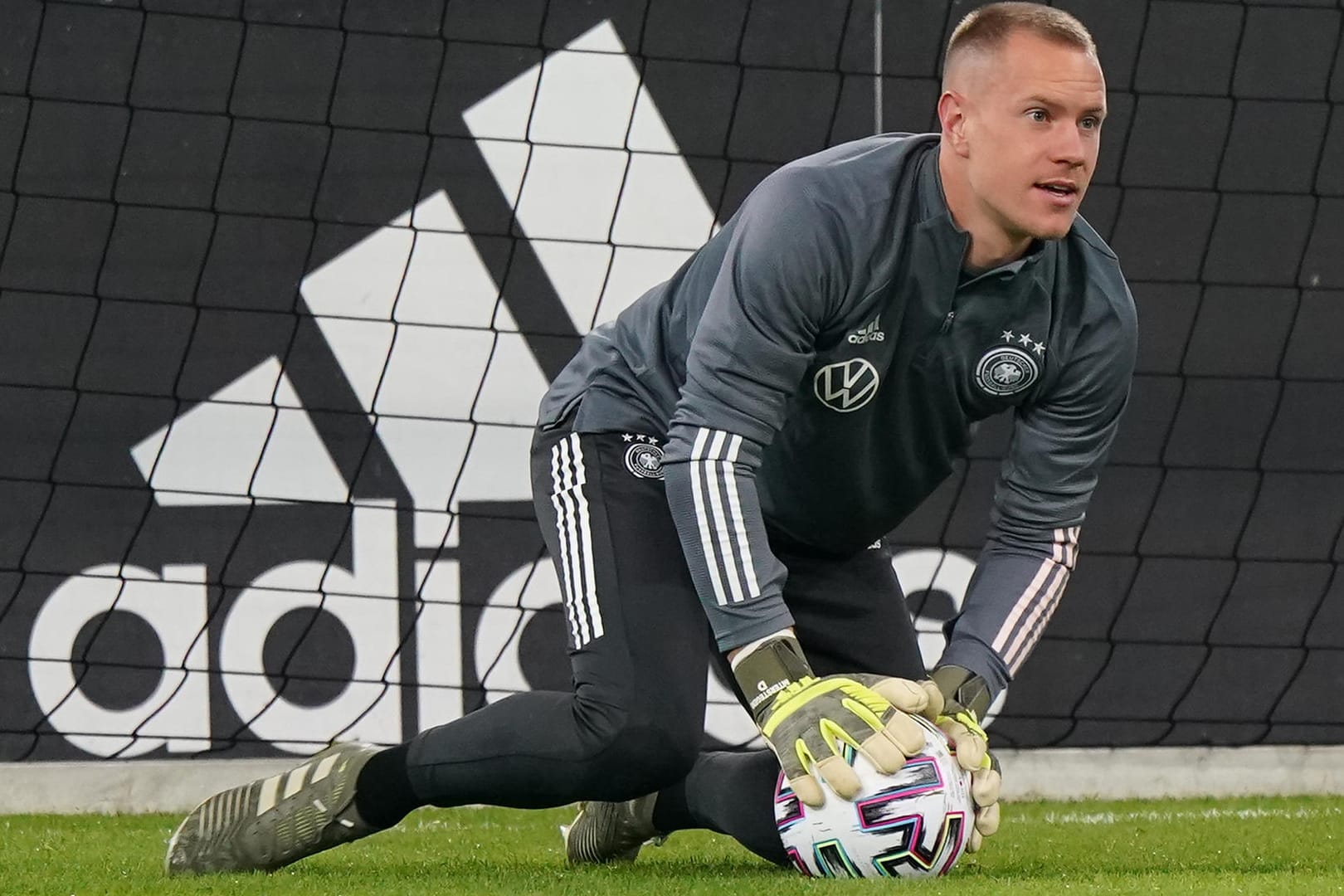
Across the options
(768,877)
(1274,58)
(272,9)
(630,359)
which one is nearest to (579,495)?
(630,359)

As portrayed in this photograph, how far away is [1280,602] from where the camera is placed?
12.6ft

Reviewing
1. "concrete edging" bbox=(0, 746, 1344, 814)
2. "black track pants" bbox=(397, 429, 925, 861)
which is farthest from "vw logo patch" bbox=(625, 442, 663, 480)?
"concrete edging" bbox=(0, 746, 1344, 814)

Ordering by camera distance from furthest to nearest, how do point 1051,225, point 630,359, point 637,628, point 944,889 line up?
point 630,359 < point 637,628 < point 1051,225 < point 944,889

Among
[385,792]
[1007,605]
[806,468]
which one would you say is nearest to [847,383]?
[806,468]

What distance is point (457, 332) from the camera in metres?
3.76

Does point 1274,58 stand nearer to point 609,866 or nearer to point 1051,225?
point 1051,225

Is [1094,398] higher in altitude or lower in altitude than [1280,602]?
higher

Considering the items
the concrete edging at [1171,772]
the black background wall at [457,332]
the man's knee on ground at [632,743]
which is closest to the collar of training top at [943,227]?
the man's knee on ground at [632,743]

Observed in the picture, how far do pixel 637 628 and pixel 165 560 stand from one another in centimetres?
177

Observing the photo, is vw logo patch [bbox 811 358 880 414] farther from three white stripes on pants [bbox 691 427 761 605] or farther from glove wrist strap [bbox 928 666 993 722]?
glove wrist strap [bbox 928 666 993 722]

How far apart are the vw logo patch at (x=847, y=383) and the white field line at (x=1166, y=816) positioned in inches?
57.1

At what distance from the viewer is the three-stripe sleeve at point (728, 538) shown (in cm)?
200

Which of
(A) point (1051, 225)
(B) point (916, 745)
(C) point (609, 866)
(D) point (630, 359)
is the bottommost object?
(C) point (609, 866)

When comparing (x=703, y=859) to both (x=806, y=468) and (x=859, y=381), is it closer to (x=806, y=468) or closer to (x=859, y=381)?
(x=806, y=468)
